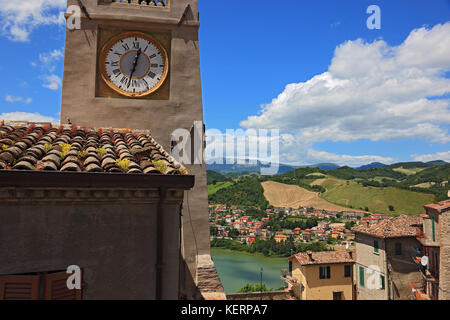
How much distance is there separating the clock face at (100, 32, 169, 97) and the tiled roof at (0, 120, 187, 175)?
2745 millimetres

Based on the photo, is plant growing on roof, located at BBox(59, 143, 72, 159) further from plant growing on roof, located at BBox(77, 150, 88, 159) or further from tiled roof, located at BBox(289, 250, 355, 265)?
tiled roof, located at BBox(289, 250, 355, 265)

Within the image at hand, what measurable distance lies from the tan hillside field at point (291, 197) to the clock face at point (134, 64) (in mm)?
114001

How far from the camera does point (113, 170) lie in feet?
13.1

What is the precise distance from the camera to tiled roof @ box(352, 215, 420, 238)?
25.7 m

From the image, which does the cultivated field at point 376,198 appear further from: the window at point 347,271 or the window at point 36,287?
the window at point 36,287

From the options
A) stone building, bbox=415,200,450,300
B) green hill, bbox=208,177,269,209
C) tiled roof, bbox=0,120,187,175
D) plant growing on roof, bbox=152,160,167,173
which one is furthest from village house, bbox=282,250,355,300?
green hill, bbox=208,177,269,209

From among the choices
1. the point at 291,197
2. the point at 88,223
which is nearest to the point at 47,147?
the point at 88,223

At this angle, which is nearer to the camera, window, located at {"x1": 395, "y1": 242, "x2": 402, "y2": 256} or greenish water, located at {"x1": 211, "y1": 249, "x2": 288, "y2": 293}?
window, located at {"x1": 395, "y1": 242, "x2": 402, "y2": 256}

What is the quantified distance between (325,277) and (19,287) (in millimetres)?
29870

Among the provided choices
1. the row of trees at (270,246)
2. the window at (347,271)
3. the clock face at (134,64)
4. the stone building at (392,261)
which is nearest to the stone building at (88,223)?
the clock face at (134,64)

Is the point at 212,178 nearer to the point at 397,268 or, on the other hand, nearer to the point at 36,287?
the point at 397,268

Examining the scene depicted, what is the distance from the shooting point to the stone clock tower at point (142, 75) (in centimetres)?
839
